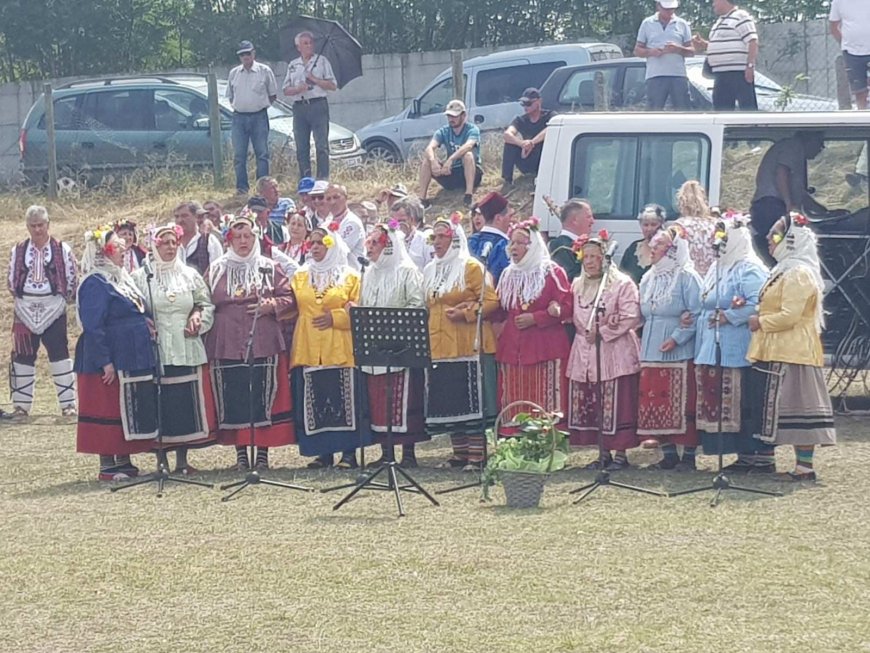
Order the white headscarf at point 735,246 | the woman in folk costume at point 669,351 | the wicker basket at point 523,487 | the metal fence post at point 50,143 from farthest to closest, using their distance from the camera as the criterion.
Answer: the metal fence post at point 50,143 < the woman in folk costume at point 669,351 < the white headscarf at point 735,246 < the wicker basket at point 523,487

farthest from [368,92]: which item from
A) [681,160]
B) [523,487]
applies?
[523,487]

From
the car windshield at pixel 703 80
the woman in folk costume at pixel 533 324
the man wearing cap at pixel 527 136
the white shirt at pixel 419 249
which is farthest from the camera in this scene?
the car windshield at pixel 703 80

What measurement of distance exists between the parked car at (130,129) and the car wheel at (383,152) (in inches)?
8.0

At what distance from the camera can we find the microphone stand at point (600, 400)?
10742 mm

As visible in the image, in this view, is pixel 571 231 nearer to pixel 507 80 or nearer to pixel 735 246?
pixel 735 246

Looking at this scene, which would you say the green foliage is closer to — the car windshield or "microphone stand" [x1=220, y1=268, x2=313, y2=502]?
the car windshield

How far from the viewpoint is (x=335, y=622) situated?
8.06 metres

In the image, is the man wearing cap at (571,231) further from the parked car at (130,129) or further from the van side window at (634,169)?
the parked car at (130,129)

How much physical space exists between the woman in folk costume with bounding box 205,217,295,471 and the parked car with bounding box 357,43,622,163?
401 inches

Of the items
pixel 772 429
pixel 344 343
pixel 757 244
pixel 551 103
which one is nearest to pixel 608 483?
pixel 772 429

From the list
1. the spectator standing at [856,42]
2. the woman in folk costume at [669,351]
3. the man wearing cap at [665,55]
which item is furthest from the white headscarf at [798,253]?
the man wearing cap at [665,55]

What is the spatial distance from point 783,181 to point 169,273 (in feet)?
15.3

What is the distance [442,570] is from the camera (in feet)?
29.2

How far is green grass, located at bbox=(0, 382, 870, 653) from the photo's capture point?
307 inches
